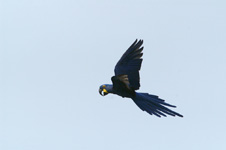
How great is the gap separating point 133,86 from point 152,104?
2.18ft

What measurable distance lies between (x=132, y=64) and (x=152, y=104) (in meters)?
1.18

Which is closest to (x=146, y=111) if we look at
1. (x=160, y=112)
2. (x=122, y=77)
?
(x=160, y=112)

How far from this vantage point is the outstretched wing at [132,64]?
1138cm

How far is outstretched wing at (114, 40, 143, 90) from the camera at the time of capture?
11380mm

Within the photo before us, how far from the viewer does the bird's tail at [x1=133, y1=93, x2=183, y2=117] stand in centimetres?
1109

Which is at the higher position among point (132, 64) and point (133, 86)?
point (132, 64)

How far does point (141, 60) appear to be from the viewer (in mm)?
11562

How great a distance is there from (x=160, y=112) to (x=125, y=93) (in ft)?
3.48

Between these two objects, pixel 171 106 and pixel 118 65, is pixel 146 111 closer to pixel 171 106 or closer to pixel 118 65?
pixel 171 106

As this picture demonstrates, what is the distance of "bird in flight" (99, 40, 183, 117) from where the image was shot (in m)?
11.1

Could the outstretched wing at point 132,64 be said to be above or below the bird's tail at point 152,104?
above

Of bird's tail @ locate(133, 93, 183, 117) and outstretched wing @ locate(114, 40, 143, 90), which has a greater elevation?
outstretched wing @ locate(114, 40, 143, 90)

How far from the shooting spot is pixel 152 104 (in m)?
11.4

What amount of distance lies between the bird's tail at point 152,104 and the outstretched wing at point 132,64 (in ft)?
1.20
